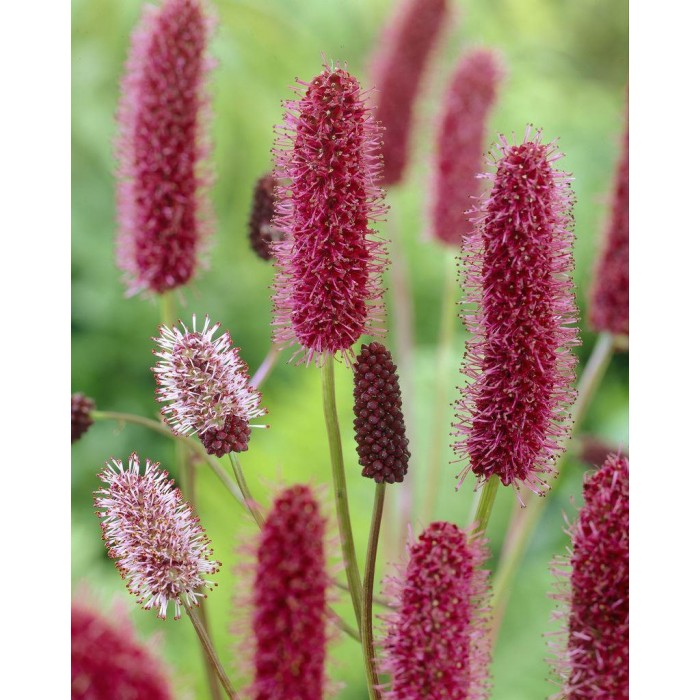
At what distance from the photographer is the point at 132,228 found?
118 centimetres

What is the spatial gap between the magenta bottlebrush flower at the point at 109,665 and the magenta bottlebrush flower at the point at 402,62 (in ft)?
1.99

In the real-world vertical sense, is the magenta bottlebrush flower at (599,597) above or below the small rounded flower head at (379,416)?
below

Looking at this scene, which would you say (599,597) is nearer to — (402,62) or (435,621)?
(435,621)

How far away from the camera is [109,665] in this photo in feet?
3.12

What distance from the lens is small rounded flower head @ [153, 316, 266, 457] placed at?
1.03 m

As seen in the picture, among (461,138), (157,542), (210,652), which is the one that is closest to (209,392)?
(157,542)

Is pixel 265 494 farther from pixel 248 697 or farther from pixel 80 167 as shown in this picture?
pixel 80 167

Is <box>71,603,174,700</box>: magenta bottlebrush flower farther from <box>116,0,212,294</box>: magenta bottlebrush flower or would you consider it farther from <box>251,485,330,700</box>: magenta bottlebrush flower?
<box>116,0,212,294</box>: magenta bottlebrush flower

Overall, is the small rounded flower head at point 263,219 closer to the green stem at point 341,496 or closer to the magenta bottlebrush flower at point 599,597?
A: the green stem at point 341,496

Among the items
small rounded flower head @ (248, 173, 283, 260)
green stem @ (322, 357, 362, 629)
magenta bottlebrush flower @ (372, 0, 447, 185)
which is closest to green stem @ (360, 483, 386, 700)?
green stem @ (322, 357, 362, 629)

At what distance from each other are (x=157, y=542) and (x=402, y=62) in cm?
65

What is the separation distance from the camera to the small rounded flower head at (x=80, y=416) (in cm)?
120

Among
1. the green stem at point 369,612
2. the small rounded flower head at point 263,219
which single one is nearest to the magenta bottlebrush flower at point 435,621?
the green stem at point 369,612
